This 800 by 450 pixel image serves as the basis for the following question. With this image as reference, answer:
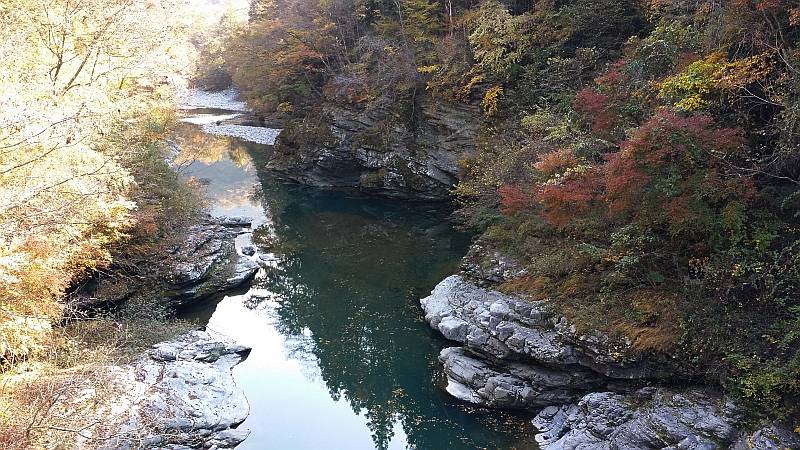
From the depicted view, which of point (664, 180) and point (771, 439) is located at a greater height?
point (664, 180)

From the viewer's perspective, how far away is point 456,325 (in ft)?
44.0

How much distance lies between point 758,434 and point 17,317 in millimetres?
11598

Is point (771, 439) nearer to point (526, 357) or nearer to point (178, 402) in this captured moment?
point (526, 357)

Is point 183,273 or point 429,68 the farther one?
point 429,68

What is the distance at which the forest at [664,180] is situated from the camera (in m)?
9.43

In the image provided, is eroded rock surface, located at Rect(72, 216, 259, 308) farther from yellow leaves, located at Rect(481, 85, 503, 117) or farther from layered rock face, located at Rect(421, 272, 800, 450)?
yellow leaves, located at Rect(481, 85, 503, 117)

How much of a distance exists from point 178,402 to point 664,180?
10650 mm

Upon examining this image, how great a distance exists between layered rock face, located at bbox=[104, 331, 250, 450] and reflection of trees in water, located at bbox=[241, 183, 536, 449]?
241cm

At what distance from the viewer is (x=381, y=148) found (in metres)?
25.5

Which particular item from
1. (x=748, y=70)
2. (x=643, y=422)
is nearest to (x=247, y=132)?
(x=748, y=70)

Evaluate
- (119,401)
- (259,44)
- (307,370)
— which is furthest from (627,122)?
(259,44)

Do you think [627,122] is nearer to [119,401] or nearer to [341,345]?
[341,345]

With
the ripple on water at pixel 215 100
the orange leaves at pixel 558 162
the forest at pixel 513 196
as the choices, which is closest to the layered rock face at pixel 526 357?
the forest at pixel 513 196

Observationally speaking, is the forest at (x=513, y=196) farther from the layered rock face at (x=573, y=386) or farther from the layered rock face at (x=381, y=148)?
the layered rock face at (x=573, y=386)
